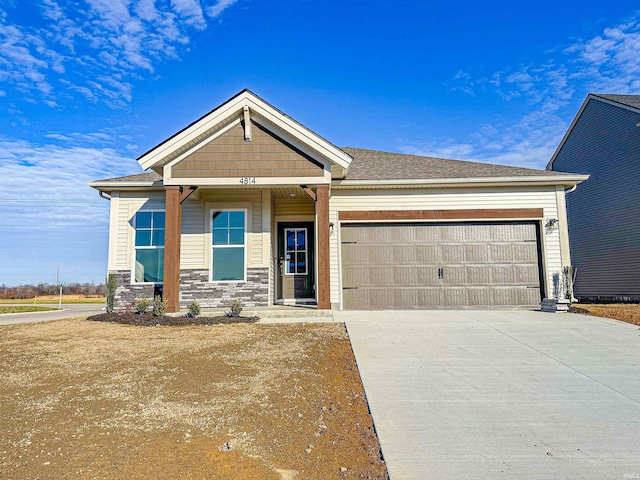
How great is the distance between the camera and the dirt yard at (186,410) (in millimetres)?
3277

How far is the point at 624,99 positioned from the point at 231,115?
15881mm

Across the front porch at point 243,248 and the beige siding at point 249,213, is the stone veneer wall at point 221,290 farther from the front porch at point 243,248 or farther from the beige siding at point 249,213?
the beige siding at point 249,213

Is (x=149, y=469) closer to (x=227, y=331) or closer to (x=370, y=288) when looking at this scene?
(x=227, y=331)

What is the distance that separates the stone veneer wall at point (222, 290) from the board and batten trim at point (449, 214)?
2786 mm

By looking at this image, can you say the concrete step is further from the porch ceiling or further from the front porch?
the porch ceiling

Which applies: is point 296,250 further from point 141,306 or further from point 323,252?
point 141,306

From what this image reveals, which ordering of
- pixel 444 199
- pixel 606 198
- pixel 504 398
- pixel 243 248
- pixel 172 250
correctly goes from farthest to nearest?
pixel 606 198
pixel 444 199
pixel 243 248
pixel 172 250
pixel 504 398

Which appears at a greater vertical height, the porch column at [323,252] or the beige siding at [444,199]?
the beige siding at [444,199]

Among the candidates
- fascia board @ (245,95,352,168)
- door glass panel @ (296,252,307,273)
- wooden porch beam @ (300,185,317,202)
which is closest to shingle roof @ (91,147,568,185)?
fascia board @ (245,95,352,168)

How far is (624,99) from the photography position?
1675 centimetres

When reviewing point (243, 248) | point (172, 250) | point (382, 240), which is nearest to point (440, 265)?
point (382, 240)

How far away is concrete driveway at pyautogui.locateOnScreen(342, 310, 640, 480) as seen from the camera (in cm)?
339

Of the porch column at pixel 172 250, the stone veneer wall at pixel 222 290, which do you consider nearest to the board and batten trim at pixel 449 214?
the stone veneer wall at pixel 222 290

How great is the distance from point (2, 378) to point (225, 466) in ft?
13.7
